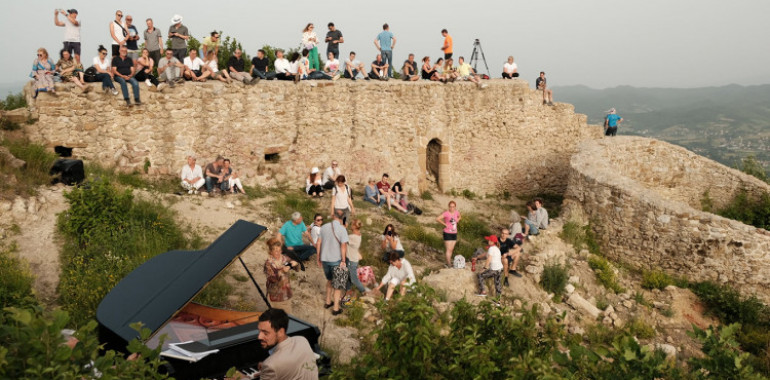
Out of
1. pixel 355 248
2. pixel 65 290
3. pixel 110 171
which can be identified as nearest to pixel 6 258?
pixel 65 290

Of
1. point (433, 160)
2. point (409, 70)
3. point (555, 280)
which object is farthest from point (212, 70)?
point (555, 280)

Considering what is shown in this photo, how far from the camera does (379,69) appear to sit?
1733cm

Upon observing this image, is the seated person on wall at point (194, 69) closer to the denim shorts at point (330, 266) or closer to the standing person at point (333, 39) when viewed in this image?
the standing person at point (333, 39)

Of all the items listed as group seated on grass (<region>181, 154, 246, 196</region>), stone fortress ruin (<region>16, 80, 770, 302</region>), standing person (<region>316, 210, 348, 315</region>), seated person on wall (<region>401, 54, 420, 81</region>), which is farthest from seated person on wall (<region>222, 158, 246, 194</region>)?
seated person on wall (<region>401, 54, 420, 81</region>)

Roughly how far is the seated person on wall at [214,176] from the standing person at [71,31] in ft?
13.7

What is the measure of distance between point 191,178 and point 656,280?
435 inches

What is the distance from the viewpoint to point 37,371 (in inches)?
135

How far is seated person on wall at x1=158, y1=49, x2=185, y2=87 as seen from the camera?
1299 cm

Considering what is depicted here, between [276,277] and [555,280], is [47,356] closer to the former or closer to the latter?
[276,277]

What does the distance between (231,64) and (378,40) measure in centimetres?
535

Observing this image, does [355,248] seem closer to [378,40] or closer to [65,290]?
[65,290]

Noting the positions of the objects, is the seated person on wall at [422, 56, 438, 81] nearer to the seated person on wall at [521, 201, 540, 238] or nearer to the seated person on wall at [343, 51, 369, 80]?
the seated person on wall at [343, 51, 369, 80]

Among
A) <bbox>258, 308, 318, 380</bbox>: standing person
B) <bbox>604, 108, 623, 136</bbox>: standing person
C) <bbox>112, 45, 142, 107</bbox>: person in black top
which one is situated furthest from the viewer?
<bbox>604, 108, 623, 136</bbox>: standing person

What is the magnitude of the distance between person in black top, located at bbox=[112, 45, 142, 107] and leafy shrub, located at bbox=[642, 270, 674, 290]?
12.6m
